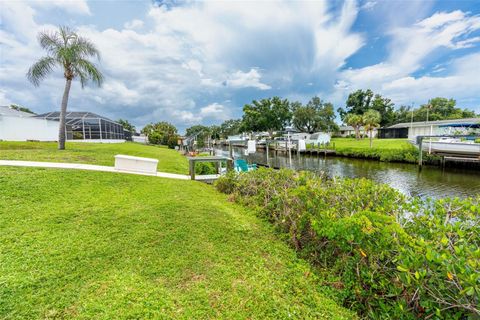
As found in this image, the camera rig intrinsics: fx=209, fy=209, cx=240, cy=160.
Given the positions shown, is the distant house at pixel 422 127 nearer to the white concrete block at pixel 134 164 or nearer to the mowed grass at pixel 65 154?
the mowed grass at pixel 65 154

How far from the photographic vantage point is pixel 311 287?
2.90 m

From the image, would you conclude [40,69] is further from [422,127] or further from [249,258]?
[422,127]

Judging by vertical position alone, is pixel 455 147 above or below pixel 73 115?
below

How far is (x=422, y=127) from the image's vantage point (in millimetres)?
36875

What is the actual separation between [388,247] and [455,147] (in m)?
22.7

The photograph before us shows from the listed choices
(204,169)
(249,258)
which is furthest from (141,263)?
(204,169)

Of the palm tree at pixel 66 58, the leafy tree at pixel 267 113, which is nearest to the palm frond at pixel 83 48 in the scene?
the palm tree at pixel 66 58

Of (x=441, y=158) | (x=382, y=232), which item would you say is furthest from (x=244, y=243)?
(x=441, y=158)

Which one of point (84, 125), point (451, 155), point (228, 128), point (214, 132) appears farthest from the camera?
point (228, 128)

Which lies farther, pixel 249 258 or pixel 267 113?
pixel 267 113

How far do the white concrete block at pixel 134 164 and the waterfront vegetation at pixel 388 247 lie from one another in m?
6.20

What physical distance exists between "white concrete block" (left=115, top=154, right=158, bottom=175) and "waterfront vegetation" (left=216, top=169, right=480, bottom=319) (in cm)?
620

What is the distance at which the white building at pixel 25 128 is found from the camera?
784 inches

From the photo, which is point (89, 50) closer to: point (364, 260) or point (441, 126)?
point (364, 260)
